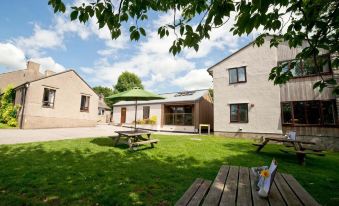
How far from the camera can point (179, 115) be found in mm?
22281

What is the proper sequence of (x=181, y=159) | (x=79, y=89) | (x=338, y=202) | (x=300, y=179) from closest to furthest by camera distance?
(x=338, y=202) → (x=300, y=179) → (x=181, y=159) → (x=79, y=89)

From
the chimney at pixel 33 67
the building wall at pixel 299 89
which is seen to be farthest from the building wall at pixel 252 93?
the chimney at pixel 33 67

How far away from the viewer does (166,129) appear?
2272 cm

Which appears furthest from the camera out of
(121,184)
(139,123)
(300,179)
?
(139,123)

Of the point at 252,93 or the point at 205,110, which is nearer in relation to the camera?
the point at 252,93

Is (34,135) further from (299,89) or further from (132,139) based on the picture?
(299,89)

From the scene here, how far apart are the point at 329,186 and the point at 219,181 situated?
4.14m

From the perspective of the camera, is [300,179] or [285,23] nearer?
[285,23]

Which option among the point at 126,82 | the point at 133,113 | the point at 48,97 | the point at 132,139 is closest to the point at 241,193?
the point at 132,139

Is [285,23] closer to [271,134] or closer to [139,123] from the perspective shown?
[271,134]

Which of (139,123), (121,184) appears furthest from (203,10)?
(139,123)

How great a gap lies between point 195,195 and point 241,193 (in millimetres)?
532

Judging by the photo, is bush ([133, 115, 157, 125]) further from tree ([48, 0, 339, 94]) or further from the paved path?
tree ([48, 0, 339, 94])

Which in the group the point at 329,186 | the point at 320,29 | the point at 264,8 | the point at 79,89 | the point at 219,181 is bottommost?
the point at 329,186
